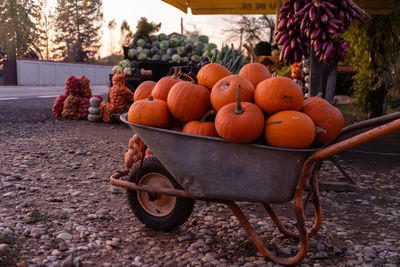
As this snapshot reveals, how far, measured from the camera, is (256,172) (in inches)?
76.9

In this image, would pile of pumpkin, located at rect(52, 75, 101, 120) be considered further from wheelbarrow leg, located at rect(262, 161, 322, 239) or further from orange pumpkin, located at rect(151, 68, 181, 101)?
wheelbarrow leg, located at rect(262, 161, 322, 239)

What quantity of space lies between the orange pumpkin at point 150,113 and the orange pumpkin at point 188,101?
0.18 feet

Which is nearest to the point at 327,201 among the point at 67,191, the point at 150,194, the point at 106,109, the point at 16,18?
the point at 150,194

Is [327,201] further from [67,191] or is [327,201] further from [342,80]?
[342,80]

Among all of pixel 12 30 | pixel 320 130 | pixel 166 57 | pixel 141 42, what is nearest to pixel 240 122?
pixel 320 130

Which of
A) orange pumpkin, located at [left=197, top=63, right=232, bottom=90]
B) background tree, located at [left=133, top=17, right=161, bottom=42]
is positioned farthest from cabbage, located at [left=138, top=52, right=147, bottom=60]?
orange pumpkin, located at [left=197, top=63, right=232, bottom=90]

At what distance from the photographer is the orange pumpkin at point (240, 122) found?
6.07 ft

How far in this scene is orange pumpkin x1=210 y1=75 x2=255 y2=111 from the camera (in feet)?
6.76

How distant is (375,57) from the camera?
698 cm

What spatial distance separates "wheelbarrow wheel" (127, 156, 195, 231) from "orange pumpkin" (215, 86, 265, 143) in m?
0.76

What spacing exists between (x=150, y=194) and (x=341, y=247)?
1.41 m

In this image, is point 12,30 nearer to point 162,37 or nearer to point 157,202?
point 162,37

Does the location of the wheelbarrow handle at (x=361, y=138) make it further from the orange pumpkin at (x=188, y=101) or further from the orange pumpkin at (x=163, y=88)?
the orange pumpkin at (x=163, y=88)

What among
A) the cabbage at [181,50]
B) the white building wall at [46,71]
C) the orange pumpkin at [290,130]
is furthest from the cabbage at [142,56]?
the white building wall at [46,71]
